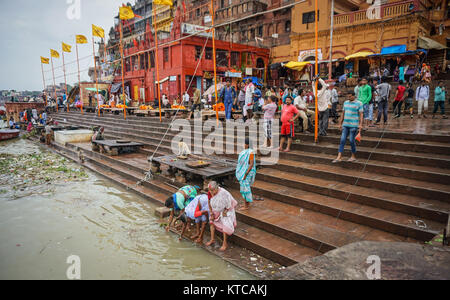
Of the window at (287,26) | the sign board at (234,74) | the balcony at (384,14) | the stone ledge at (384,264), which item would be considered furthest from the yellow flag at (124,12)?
the window at (287,26)

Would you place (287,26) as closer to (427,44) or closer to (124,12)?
(427,44)

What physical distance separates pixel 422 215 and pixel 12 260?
7.30 metres

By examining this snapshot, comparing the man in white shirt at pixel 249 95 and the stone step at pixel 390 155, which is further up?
the man in white shirt at pixel 249 95

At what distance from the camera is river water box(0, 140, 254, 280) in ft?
14.1

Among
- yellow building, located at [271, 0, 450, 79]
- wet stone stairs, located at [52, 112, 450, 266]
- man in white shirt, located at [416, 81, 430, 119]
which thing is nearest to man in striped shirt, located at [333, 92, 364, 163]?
wet stone stairs, located at [52, 112, 450, 266]

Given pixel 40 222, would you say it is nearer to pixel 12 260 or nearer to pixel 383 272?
pixel 12 260

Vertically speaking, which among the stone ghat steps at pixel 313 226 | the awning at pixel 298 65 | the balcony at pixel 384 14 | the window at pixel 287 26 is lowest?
the stone ghat steps at pixel 313 226

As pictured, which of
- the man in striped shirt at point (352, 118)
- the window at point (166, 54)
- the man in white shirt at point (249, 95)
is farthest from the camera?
the window at point (166, 54)

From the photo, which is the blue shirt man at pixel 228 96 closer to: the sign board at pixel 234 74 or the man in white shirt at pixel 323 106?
the man in white shirt at pixel 323 106

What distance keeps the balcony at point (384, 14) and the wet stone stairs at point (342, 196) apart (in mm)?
16805

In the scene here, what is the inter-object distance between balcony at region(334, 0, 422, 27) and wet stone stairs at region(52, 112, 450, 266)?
1680 centimetres

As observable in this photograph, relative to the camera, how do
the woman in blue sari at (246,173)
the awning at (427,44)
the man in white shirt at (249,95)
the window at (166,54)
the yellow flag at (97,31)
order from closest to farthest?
the woman in blue sari at (246,173) → the man in white shirt at (249,95) → the yellow flag at (97,31) → the awning at (427,44) → the window at (166,54)

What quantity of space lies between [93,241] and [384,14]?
23.9 m

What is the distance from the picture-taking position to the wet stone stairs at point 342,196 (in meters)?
4.33
